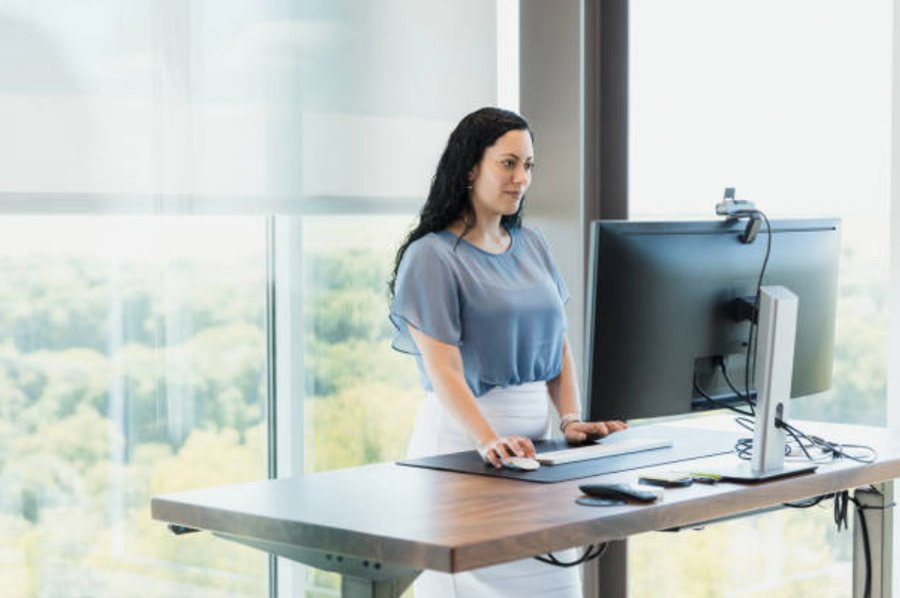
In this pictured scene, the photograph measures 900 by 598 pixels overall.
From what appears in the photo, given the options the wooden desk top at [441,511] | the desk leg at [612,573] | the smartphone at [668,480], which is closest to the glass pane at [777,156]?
the desk leg at [612,573]

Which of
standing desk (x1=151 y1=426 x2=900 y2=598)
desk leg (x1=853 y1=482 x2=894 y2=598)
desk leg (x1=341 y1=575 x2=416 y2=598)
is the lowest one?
desk leg (x1=853 y1=482 x2=894 y2=598)

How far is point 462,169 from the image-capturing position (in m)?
3.53

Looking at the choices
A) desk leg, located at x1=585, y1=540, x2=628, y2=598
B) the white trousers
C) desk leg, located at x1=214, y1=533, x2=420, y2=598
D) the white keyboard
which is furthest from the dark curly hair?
desk leg, located at x1=585, y1=540, x2=628, y2=598

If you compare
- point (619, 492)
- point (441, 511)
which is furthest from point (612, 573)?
point (441, 511)

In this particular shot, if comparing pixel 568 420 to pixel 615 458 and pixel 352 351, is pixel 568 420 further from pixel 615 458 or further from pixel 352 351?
pixel 352 351

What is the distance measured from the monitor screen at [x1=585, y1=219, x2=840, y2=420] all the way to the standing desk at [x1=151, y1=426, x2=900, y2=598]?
0.19 metres

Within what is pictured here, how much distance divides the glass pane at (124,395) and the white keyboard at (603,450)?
1.18 m

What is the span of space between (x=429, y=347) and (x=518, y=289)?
0.29 m

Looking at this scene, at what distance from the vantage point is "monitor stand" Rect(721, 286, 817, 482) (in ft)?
9.68

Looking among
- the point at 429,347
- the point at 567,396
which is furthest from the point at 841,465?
the point at 429,347

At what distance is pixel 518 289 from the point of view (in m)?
3.47

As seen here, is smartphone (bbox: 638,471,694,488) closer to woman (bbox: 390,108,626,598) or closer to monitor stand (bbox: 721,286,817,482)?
monitor stand (bbox: 721,286,817,482)

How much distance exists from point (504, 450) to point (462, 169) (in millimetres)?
816

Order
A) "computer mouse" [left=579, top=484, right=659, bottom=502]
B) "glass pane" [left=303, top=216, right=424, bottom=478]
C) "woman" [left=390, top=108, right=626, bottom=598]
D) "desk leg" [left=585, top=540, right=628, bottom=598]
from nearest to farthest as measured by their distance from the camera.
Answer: "computer mouse" [left=579, top=484, right=659, bottom=502] < "woman" [left=390, top=108, right=626, bottom=598] < "glass pane" [left=303, top=216, right=424, bottom=478] < "desk leg" [left=585, top=540, right=628, bottom=598]
